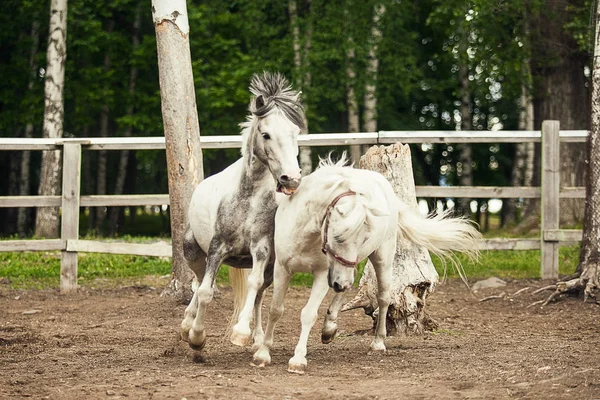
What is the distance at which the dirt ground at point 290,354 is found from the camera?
4.93 m

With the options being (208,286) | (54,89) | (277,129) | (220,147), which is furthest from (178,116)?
(54,89)

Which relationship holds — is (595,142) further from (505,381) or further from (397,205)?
(505,381)

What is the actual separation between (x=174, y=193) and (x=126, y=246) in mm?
1633

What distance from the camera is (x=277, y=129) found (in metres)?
5.80

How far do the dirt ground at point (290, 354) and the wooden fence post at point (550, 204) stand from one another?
1.93 feet

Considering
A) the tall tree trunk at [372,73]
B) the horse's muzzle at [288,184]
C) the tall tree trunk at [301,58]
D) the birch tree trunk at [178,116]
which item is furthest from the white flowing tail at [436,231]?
the tall tree trunk at [372,73]

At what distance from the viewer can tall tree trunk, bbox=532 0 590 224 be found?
49.9 feet

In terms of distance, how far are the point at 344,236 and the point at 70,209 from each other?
5.95 meters

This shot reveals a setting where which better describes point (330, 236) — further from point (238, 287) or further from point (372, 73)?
point (372, 73)

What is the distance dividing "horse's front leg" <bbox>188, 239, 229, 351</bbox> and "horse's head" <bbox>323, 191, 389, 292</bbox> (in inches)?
39.0

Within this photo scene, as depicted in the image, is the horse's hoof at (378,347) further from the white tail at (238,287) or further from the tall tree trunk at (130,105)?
the tall tree trunk at (130,105)

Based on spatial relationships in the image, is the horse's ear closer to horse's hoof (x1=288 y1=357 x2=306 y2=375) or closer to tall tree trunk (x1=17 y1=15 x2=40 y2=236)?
horse's hoof (x1=288 y1=357 x2=306 y2=375)

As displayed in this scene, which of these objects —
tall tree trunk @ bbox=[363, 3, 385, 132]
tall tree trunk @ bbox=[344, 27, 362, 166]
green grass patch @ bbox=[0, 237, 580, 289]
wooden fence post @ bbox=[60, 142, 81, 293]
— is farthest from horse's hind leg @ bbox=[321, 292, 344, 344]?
tall tree trunk @ bbox=[363, 3, 385, 132]

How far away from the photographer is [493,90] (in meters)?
26.6
